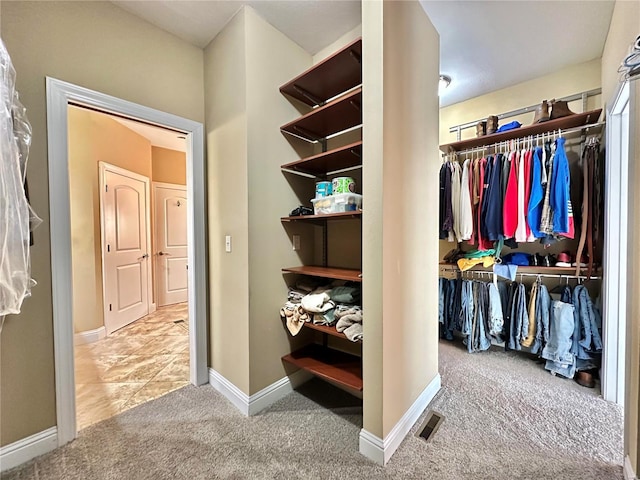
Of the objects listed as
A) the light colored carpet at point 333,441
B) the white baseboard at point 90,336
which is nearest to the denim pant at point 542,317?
the light colored carpet at point 333,441

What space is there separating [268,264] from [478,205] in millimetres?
2033

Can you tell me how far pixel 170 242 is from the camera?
448cm

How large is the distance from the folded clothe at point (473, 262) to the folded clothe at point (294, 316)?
5.70ft

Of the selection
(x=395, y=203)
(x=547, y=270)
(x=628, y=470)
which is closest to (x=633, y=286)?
(x=628, y=470)

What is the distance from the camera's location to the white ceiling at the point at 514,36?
1.78m

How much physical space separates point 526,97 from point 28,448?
4534 mm

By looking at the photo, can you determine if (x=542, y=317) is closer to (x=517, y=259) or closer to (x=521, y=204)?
(x=517, y=259)

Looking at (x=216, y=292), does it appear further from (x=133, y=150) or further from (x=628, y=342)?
(x=133, y=150)

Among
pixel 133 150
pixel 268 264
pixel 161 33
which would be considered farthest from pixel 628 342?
pixel 133 150

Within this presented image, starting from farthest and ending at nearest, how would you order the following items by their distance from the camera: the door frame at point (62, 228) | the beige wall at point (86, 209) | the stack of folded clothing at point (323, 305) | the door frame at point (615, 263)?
the beige wall at point (86, 209), the door frame at point (615, 263), the stack of folded clothing at point (323, 305), the door frame at point (62, 228)

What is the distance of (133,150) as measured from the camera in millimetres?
3635

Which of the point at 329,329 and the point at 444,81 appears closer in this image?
the point at 329,329

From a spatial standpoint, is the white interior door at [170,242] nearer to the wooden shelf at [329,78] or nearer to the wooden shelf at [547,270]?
the wooden shelf at [329,78]

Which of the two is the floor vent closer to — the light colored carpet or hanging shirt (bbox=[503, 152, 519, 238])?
the light colored carpet
